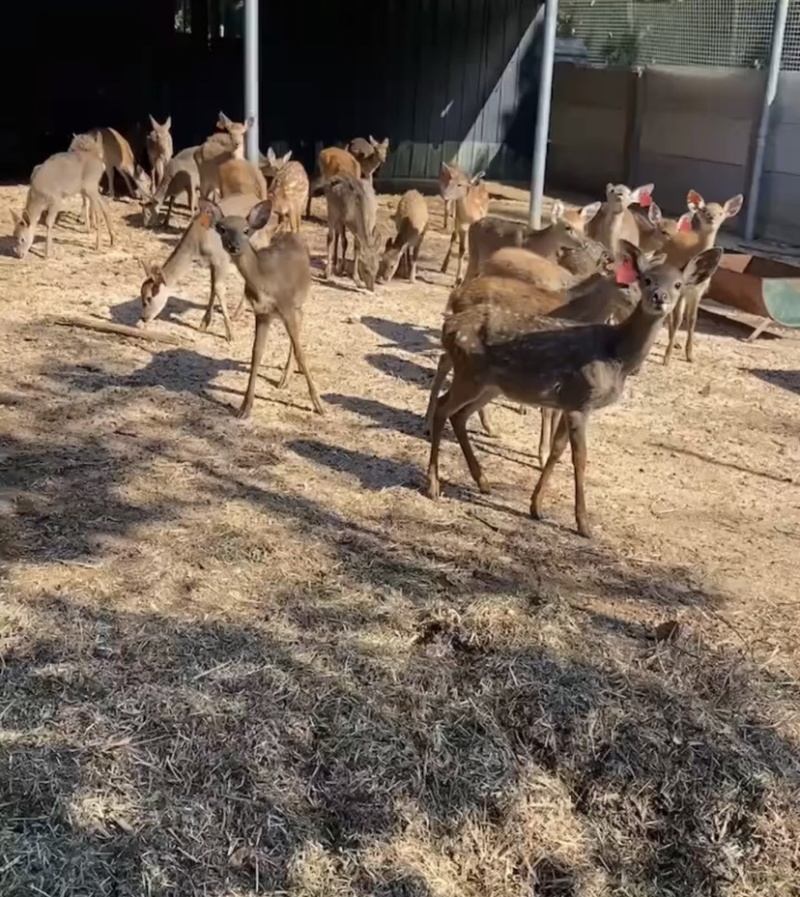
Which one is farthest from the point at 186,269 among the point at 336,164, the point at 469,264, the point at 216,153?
the point at 336,164

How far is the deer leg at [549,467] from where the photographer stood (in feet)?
17.5

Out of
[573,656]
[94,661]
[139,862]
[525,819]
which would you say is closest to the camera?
[139,862]

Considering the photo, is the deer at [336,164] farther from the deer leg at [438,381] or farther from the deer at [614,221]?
the deer leg at [438,381]

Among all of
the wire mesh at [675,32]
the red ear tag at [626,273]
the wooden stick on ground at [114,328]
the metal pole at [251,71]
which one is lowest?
the wooden stick on ground at [114,328]

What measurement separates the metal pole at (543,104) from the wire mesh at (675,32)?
2.77 metres

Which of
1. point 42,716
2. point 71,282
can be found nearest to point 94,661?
point 42,716

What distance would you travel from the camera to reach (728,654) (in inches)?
169

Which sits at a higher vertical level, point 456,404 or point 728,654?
point 456,404

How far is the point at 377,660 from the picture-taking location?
13.3ft

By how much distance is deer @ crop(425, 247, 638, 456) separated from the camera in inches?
234

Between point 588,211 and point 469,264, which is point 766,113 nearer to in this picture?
point 588,211

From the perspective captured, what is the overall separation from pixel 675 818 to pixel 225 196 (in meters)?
7.95

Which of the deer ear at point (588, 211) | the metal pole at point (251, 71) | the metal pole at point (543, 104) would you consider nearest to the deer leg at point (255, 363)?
the deer ear at point (588, 211)

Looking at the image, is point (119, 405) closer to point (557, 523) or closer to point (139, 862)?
point (557, 523)
